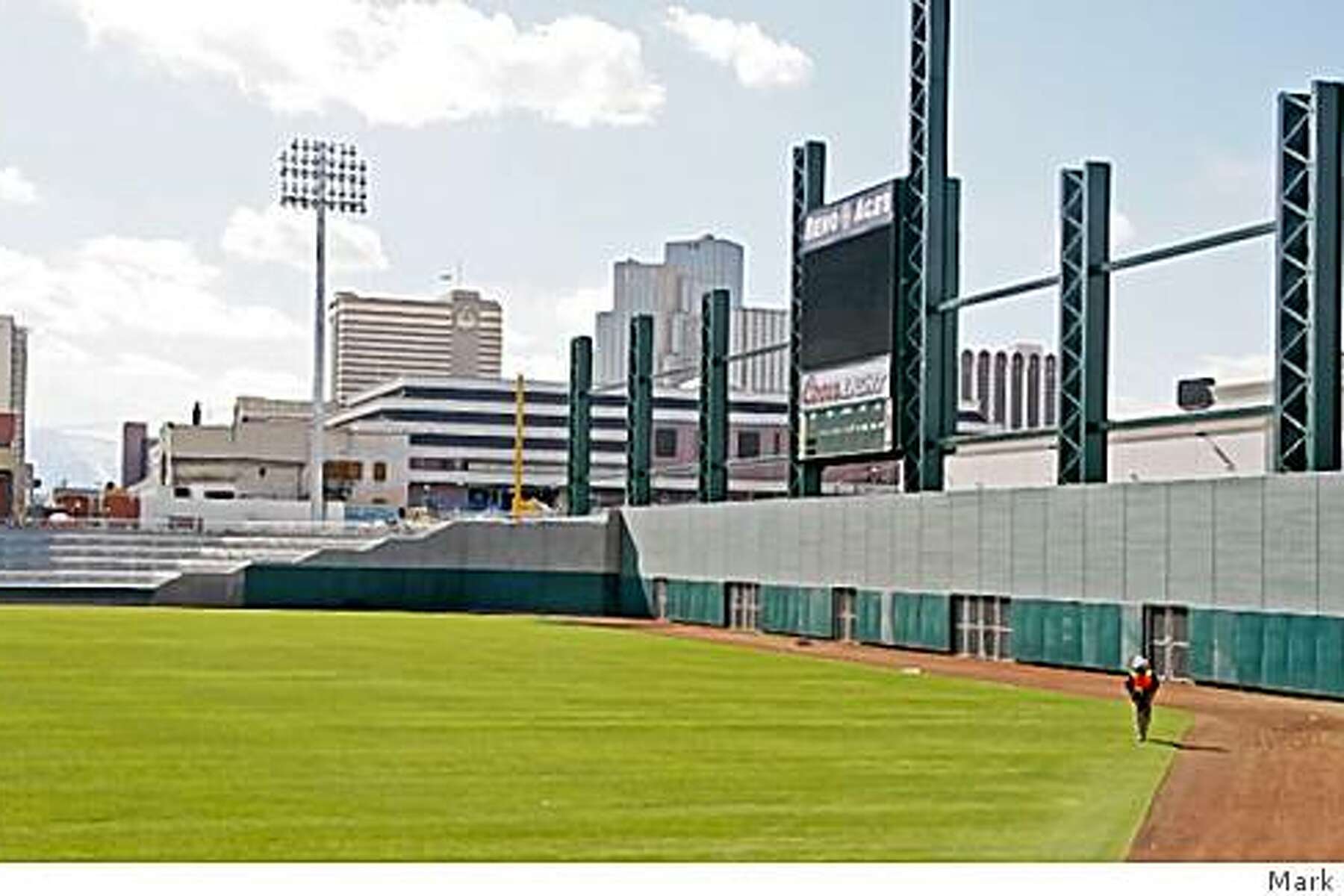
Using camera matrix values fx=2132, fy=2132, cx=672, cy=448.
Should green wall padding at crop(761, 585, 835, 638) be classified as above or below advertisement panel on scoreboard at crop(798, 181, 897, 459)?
below

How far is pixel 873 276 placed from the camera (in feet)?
204

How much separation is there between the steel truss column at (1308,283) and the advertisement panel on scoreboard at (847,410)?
1792cm

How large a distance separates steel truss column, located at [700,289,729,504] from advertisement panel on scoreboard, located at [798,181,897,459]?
11510 millimetres

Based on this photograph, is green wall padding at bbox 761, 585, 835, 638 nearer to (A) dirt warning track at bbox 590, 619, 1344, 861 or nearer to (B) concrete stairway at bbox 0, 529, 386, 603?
(A) dirt warning track at bbox 590, 619, 1344, 861

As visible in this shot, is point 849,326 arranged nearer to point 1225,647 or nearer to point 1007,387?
point 1225,647

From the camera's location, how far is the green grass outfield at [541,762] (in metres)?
19.9

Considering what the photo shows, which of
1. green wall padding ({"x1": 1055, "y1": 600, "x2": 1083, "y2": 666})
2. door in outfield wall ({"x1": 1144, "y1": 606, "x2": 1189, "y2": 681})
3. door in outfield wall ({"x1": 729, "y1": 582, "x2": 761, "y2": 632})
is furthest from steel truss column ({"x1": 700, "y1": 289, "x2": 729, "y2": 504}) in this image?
door in outfield wall ({"x1": 1144, "y1": 606, "x2": 1189, "y2": 681})

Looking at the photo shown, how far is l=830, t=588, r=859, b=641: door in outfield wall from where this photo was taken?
63688 millimetres

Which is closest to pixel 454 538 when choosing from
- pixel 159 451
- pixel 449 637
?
pixel 449 637

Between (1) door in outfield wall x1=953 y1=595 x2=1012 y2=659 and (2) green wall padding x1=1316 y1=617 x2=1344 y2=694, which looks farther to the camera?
(1) door in outfield wall x1=953 y1=595 x2=1012 y2=659

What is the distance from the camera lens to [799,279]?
68062 millimetres

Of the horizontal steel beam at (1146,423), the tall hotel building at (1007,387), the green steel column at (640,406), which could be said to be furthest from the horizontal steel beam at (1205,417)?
the tall hotel building at (1007,387)

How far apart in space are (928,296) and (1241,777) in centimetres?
3388

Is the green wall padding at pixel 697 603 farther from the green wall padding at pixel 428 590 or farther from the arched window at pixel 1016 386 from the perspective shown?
the arched window at pixel 1016 386
